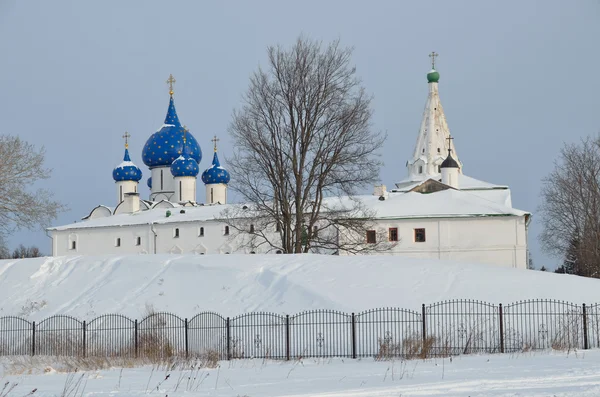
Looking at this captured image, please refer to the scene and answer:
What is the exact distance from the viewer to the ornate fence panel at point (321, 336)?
22.9 meters

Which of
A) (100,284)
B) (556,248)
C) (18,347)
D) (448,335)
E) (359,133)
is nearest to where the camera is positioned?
(448,335)

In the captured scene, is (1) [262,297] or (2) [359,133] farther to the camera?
(2) [359,133]

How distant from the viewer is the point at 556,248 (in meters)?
54.0

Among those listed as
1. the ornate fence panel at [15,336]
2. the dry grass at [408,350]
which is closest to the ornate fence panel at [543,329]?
the dry grass at [408,350]

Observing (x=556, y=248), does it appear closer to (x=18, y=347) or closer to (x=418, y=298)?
(x=418, y=298)

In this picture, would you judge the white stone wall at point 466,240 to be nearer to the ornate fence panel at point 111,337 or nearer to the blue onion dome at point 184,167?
the blue onion dome at point 184,167

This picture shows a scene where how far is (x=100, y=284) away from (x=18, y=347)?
5505 mm

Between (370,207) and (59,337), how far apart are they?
35644 mm

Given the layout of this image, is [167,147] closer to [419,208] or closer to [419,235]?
[419,208]

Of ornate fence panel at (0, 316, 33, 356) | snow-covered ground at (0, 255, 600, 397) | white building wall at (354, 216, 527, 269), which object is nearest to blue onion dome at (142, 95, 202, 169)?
white building wall at (354, 216, 527, 269)

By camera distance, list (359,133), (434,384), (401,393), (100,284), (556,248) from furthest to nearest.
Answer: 1. (556,248)
2. (359,133)
3. (100,284)
4. (434,384)
5. (401,393)

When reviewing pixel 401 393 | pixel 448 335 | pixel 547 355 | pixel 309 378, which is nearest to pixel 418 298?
pixel 448 335

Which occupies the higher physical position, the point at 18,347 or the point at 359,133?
the point at 359,133

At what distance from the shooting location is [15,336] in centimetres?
2756
